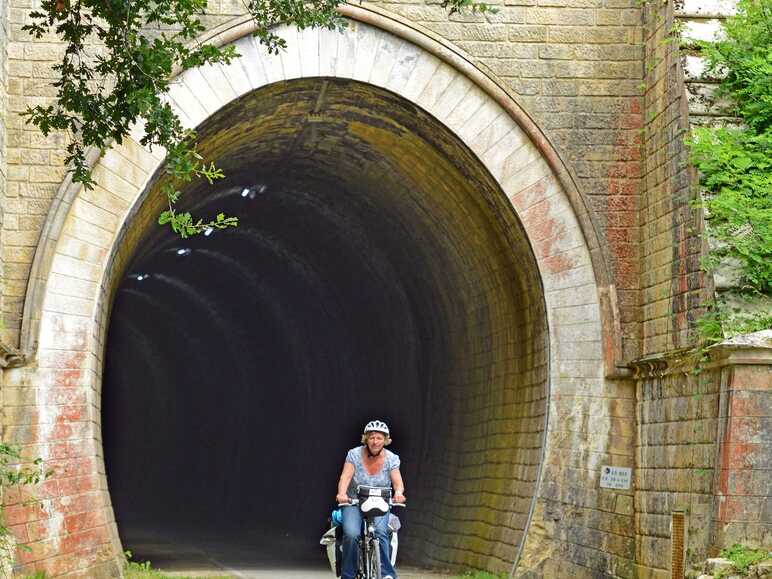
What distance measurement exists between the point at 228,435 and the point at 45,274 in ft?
57.1

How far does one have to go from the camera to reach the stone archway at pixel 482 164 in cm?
1292

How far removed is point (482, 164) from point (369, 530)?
17.9ft

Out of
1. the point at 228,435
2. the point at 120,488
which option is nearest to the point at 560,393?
the point at 228,435

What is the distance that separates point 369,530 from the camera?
9.93m

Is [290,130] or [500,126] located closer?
[500,126]

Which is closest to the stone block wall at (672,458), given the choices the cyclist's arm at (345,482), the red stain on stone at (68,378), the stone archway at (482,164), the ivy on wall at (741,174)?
the stone archway at (482,164)

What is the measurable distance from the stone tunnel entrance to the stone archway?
0.94 feet

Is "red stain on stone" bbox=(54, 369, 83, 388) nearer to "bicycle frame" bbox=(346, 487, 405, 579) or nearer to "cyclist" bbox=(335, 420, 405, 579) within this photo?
"cyclist" bbox=(335, 420, 405, 579)

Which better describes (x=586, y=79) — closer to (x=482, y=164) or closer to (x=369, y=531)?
(x=482, y=164)

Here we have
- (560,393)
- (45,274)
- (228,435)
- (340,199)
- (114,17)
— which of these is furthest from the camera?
(228,435)

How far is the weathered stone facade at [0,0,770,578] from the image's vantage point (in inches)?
505

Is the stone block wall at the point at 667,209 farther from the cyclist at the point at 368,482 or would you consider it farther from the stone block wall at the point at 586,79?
the cyclist at the point at 368,482

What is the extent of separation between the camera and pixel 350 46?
14.1 meters

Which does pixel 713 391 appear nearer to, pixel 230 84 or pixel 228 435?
pixel 230 84
